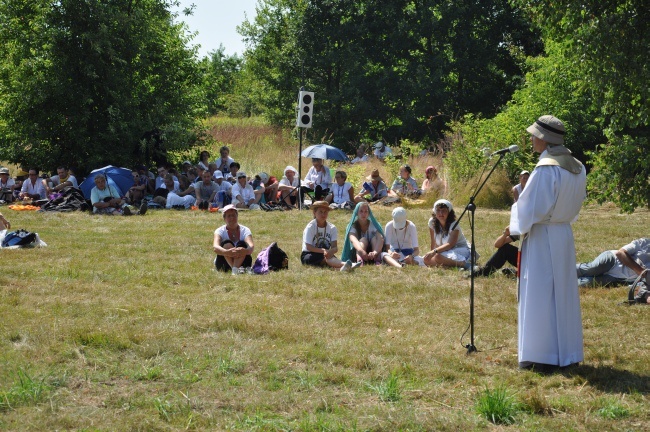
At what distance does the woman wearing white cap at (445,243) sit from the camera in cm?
1227

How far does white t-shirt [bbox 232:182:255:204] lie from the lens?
20.4 meters

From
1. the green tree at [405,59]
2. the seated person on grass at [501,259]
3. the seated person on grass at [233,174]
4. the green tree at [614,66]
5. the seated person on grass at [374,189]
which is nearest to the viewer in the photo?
the green tree at [614,66]

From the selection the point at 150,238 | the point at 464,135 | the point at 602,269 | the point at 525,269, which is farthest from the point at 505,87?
the point at 525,269

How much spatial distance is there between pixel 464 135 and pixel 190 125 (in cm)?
767

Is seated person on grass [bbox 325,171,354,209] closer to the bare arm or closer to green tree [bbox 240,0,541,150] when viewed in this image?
the bare arm

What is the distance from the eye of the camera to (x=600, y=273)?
10859 millimetres

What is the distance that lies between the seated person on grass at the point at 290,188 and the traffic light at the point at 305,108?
4.41 feet

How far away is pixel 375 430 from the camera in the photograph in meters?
5.50

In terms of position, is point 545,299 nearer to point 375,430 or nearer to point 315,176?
point 375,430

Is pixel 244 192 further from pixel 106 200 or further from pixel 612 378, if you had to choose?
pixel 612 378

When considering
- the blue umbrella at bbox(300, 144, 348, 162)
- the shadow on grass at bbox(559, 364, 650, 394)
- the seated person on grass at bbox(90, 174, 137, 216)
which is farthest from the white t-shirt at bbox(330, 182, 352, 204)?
the shadow on grass at bbox(559, 364, 650, 394)

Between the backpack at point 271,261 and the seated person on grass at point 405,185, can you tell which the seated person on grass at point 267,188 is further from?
the backpack at point 271,261

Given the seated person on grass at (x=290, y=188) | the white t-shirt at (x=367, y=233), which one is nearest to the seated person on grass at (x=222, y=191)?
the seated person on grass at (x=290, y=188)

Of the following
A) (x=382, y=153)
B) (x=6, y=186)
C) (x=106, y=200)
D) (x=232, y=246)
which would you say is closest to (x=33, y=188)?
(x=6, y=186)
